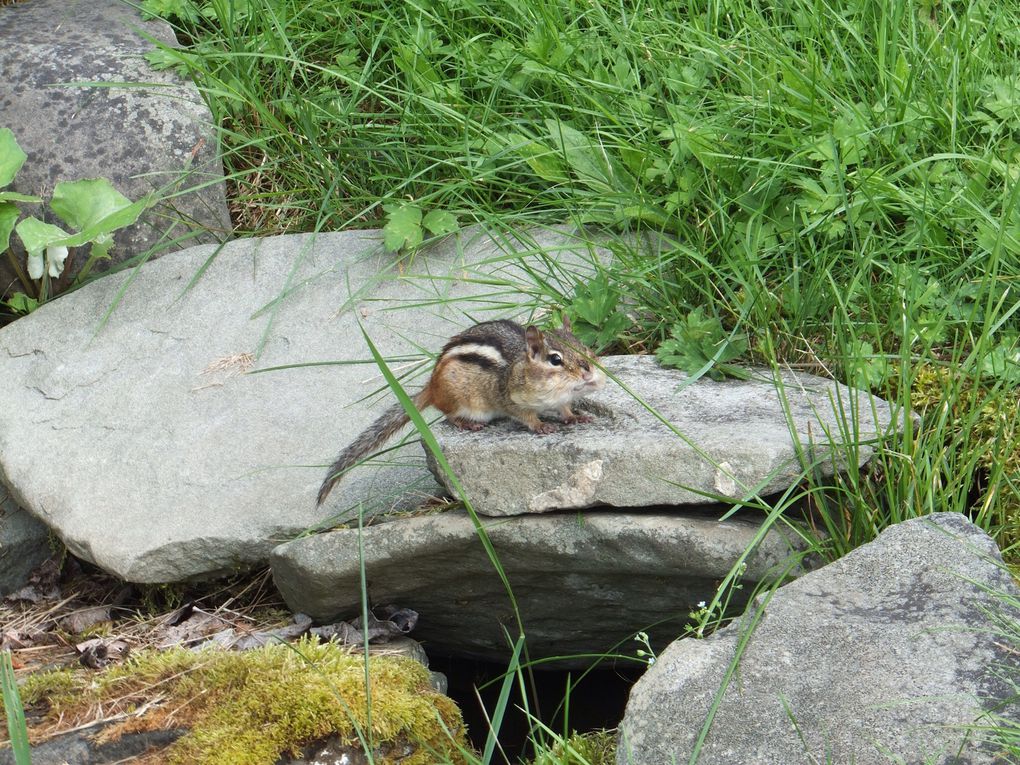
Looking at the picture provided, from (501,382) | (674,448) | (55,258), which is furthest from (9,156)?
(674,448)

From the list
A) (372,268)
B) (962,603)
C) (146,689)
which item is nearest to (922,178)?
(962,603)

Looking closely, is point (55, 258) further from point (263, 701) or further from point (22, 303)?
point (263, 701)

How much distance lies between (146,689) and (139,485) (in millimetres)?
1119

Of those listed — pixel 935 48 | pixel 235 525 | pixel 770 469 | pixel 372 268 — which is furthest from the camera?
pixel 372 268

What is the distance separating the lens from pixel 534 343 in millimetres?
3691

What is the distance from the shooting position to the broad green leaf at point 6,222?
486 centimetres

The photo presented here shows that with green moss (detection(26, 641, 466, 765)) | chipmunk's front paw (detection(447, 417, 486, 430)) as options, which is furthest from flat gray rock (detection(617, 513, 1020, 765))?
chipmunk's front paw (detection(447, 417, 486, 430))

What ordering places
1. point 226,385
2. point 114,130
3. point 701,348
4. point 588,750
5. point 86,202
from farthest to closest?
point 114,130 < point 86,202 < point 226,385 < point 701,348 < point 588,750

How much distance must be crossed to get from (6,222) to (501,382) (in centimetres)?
245

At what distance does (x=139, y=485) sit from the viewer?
14.1ft

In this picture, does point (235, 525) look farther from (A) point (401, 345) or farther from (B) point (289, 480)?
(A) point (401, 345)

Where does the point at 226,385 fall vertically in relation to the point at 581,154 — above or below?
below

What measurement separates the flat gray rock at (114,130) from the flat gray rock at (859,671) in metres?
3.41

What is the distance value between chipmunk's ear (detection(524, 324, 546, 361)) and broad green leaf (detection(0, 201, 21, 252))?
8.14 ft
